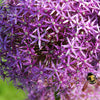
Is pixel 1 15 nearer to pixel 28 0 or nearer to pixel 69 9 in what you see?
pixel 28 0

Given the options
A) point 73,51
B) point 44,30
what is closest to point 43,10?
point 44,30

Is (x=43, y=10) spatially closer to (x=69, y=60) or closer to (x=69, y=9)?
(x=69, y=9)

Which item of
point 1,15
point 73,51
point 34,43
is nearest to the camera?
point 73,51

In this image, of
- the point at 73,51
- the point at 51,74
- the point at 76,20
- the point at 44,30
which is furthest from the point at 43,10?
the point at 51,74

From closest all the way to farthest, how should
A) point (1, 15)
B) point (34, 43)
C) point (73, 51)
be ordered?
point (73, 51), point (34, 43), point (1, 15)

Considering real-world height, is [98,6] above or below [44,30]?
above

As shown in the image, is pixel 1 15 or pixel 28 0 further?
pixel 1 15

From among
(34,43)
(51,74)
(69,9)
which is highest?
(69,9)
